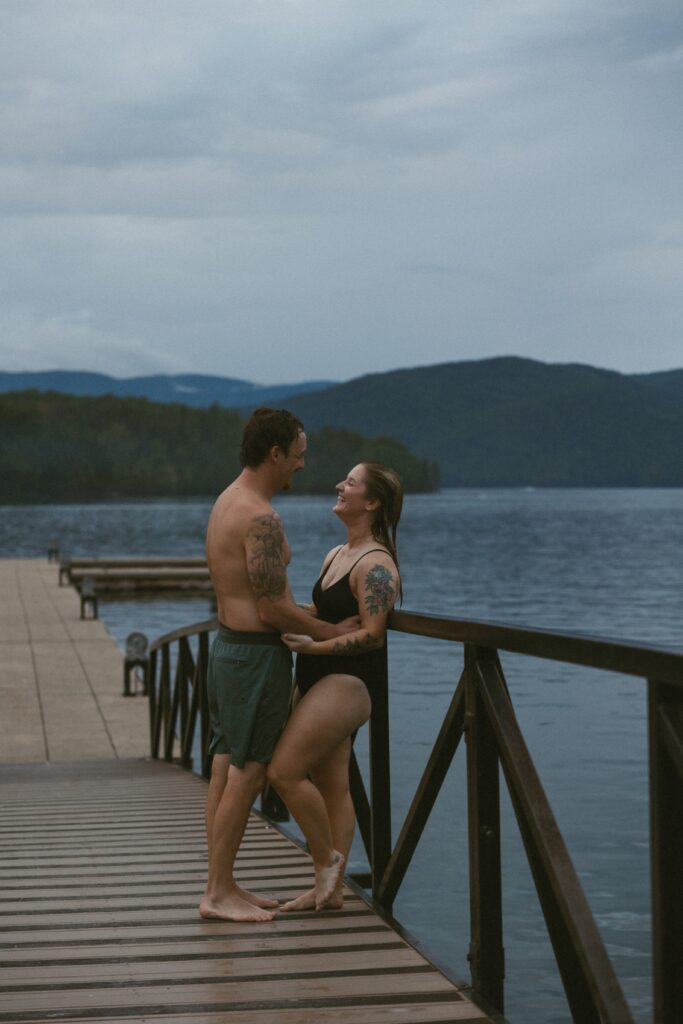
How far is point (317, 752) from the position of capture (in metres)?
4.41

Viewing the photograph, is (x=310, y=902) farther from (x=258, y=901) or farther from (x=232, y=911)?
(x=232, y=911)

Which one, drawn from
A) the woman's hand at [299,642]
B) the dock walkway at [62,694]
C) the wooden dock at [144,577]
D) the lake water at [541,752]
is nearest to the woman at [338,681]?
the woman's hand at [299,642]

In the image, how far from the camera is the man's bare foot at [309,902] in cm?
444

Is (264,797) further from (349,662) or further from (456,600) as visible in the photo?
(456,600)

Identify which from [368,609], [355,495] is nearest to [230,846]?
[368,609]

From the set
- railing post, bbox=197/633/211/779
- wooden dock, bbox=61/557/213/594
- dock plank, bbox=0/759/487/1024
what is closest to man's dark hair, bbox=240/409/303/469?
dock plank, bbox=0/759/487/1024

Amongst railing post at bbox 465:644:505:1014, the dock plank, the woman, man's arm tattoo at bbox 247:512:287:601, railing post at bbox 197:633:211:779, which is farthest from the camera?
railing post at bbox 197:633:211:779

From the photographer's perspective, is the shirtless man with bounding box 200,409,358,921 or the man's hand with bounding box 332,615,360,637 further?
the man's hand with bounding box 332,615,360,637

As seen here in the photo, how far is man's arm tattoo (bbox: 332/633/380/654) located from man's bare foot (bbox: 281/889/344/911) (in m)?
0.82

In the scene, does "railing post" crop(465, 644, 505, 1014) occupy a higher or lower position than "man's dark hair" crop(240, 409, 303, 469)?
lower

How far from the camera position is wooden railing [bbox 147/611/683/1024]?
2.55 m

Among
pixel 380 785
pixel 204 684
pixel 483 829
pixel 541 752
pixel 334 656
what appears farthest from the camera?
pixel 541 752

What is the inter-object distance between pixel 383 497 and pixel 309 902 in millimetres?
1409

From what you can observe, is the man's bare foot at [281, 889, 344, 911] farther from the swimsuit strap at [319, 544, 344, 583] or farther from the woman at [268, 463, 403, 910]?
the swimsuit strap at [319, 544, 344, 583]
